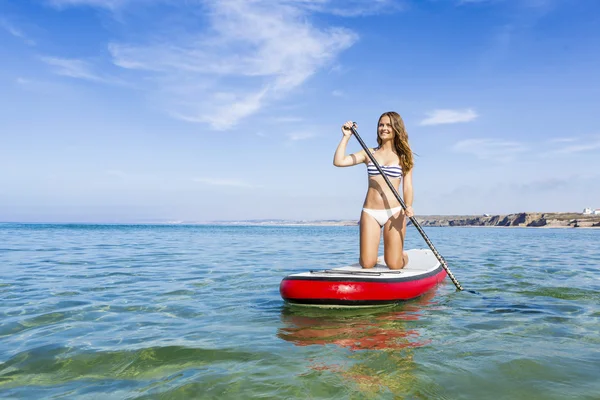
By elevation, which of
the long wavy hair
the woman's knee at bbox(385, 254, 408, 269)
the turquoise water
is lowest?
the turquoise water

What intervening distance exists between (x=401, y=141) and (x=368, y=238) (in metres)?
1.77

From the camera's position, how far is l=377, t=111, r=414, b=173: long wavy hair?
725cm

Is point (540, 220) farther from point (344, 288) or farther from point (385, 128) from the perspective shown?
point (344, 288)

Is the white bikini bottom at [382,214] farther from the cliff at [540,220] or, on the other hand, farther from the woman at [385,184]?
the cliff at [540,220]

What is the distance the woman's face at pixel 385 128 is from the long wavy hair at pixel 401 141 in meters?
0.05

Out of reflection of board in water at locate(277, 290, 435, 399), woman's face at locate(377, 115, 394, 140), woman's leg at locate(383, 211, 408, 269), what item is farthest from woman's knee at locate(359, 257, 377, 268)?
woman's face at locate(377, 115, 394, 140)

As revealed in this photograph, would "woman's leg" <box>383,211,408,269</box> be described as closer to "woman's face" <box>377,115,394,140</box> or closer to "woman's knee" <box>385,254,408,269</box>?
"woman's knee" <box>385,254,408,269</box>

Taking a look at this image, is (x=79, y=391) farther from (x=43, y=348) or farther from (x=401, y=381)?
(x=401, y=381)

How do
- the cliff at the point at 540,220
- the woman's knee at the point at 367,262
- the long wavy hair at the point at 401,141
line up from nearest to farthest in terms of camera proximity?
the long wavy hair at the point at 401,141
the woman's knee at the point at 367,262
the cliff at the point at 540,220

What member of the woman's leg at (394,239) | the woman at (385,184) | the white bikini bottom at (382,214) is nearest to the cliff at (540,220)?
the woman's leg at (394,239)

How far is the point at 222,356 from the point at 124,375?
3.04 ft

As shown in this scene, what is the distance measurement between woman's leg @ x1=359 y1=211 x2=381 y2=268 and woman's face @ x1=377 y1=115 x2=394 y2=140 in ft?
4.58

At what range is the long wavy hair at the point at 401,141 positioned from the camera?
7254 mm

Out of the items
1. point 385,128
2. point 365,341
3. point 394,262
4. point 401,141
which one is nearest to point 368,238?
point 394,262
